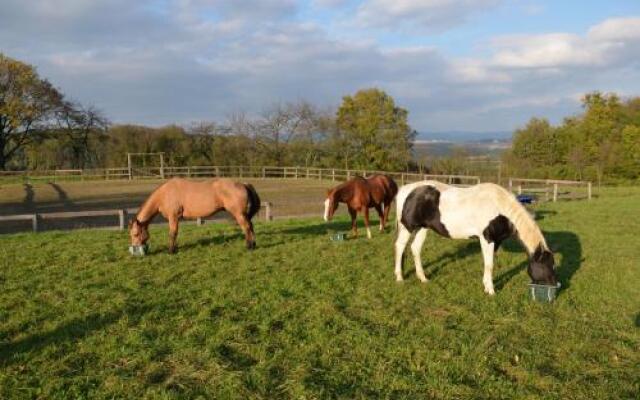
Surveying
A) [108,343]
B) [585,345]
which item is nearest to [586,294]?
[585,345]

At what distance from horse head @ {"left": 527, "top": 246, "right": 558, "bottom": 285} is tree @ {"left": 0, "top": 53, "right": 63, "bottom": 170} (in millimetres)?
36890

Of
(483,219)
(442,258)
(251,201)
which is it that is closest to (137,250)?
(251,201)

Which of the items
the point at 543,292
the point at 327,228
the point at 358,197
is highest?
the point at 358,197

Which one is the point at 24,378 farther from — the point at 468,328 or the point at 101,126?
the point at 101,126

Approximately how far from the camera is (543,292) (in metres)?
5.89

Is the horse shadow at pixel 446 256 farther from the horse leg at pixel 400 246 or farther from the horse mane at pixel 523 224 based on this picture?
the horse mane at pixel 523 224

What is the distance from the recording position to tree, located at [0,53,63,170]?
33312mm

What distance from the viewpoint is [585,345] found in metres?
4.59

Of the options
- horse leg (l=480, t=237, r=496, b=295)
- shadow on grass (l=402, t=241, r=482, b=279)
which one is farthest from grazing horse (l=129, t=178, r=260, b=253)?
horse leg (l=480, t=237, r=496, b=295)

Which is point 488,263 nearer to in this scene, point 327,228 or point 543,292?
point 543,292

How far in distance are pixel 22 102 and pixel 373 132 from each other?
26214 millimetres

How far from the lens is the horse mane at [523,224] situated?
20.0 feet

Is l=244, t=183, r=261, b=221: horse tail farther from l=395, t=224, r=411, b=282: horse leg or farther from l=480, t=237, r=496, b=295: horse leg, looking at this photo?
l=480, t=237, r=496, b=295: horse leg

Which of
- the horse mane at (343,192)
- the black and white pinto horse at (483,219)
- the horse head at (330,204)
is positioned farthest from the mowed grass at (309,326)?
the horse mane at (343,192)
